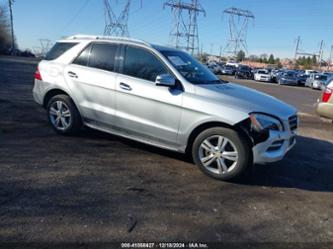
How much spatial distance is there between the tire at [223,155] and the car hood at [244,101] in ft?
1.24

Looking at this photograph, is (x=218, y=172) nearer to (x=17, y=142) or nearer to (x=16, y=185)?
(x=16, y=185)

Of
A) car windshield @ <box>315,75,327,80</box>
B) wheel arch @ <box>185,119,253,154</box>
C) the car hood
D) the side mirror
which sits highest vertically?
the side mirror

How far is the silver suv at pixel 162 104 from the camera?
4.55 meters

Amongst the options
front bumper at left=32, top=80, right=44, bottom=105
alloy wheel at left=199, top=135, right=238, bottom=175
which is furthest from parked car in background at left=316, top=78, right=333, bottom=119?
front bumper at left=32, top=80, right=44, bottom=105

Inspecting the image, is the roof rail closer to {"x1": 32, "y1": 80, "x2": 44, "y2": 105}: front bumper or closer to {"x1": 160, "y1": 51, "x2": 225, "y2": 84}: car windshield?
{"x1": 160, "y1": 51, "x2": 225, "y2": 84}: car windshield

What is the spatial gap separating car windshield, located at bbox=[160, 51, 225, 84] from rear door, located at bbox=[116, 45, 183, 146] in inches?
9.0

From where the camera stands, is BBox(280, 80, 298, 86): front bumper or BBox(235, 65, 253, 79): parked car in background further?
BBox(235, 65, 253, 79): parked car in background

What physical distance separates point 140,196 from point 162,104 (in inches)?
59.1

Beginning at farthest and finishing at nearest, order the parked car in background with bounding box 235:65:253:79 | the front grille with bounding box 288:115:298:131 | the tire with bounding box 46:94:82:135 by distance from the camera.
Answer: the parked car in background with bounding box 235:65:253:79 → the tire with bounding box 46:94:82:135 → the front grille with bounding box 288:115:298:131

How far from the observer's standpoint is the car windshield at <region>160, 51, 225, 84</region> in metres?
5.15

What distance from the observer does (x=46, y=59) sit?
6348 millimetres

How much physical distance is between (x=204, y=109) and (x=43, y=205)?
2375mm

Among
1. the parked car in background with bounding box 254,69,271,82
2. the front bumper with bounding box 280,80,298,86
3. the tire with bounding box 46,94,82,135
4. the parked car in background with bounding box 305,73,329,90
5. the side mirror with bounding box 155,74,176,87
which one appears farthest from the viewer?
the parked car in background with bounding box 254,69,271,82

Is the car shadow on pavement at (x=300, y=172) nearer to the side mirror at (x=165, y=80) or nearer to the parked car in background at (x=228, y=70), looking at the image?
the side mirror at (x=165, y=80)
